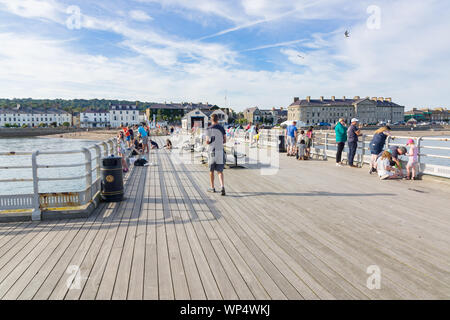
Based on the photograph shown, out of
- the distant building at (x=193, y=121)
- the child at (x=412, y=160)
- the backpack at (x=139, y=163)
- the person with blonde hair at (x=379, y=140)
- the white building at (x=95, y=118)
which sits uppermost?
the white building at (x=95, y=118)

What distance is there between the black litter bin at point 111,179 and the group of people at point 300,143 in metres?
8.69

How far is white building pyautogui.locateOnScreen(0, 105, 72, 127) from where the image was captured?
137875 millimetres

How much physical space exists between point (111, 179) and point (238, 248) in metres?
3.28

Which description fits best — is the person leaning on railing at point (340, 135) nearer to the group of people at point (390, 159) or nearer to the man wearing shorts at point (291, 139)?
the group of people at point (390, 159)

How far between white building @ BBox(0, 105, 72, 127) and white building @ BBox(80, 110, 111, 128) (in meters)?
13.0

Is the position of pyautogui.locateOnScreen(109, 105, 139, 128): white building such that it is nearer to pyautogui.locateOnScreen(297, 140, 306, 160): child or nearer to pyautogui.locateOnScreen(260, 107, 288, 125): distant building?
pyautogui.locateOnScreen(260, 107, 288, 125): distant building

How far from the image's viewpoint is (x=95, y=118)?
484 ft

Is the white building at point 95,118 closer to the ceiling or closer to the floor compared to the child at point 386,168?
closer to the ceiling

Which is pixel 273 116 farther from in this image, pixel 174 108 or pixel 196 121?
pixel 196 121

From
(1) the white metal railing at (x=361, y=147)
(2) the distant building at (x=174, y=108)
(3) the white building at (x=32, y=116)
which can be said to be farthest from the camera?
(3) the white building at (x=32, y=116)

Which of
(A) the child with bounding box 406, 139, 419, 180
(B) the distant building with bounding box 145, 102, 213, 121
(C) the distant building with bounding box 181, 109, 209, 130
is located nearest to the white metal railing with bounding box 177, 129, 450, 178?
(A) the child with bounding box 406, 139, 419, 180

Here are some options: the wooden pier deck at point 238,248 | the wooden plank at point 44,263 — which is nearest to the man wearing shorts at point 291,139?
the wooden pier deck at point 238,248

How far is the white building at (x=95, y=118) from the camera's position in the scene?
474 ft

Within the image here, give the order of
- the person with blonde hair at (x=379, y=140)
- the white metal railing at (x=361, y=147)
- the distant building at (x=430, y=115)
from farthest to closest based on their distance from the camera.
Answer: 1. the distant building at (x=430, y=115)
2. the person with blonde hair at (x=379, y=140)
3. the white metal railing at (x=361, y=147)
